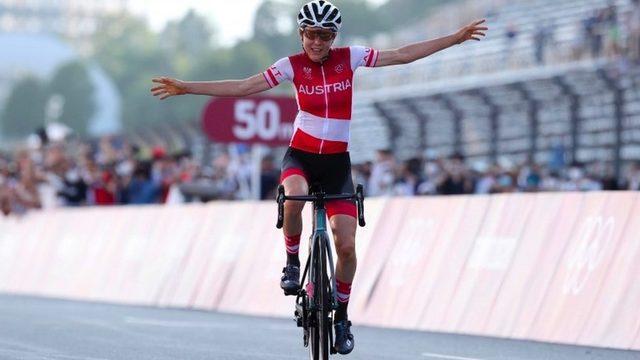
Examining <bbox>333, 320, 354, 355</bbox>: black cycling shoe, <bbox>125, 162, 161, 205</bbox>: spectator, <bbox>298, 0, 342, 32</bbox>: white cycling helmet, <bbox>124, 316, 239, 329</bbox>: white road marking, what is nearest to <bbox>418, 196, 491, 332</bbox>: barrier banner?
<bbox>124, 316, 239, 329</bbox>: white road marking

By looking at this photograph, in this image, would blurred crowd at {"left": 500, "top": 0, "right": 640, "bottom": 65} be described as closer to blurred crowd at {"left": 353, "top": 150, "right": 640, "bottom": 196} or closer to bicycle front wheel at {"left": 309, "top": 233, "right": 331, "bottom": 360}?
blurred crowd at {"left": 353, "top": 150, "right": 640, "bottom": 196}

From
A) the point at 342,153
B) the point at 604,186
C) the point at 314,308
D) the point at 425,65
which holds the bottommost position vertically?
the point at 425,65

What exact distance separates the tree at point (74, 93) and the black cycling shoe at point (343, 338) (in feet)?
452

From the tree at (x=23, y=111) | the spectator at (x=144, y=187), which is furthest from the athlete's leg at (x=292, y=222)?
the tree at (x=23, y=111)

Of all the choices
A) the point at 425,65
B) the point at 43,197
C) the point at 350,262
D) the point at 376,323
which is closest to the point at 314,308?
the point at 350,262

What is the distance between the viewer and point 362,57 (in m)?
10.9

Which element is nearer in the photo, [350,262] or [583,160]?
[350,262]

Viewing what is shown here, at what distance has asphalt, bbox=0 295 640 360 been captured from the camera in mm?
12484

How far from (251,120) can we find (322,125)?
14.4 m

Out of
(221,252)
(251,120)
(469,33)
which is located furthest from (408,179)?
(469,33)

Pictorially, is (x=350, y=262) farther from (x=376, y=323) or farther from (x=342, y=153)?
(x=376, y=323)

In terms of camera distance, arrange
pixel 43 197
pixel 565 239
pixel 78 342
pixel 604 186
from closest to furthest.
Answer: pixel 78 342
pixel 565 239
pixel 604 186
pixel 43 197

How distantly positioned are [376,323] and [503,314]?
211cm

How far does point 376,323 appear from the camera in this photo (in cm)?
1684
